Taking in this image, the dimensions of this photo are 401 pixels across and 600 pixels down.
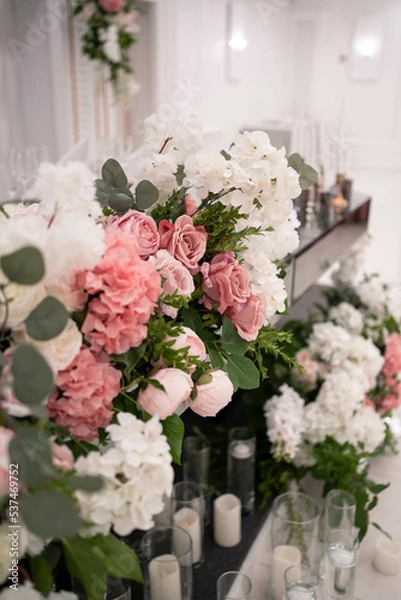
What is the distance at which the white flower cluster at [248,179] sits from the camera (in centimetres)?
79

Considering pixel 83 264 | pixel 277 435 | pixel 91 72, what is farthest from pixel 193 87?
pixel 83 264

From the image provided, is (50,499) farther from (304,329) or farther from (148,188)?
(304,329)

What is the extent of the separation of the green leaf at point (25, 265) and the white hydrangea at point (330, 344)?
4.66 feet

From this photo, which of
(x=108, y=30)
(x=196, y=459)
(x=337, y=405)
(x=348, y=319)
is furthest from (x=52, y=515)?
(x=108, y=30)

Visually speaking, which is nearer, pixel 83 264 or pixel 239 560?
pixel 83 264

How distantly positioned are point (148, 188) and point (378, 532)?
1240 mm

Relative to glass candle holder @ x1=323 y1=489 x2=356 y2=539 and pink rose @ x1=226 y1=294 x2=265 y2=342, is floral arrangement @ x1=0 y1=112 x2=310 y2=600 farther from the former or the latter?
glass candle holder @ x1=323 y1=489 x2=356 y2=539

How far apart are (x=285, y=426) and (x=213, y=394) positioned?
0.92 m

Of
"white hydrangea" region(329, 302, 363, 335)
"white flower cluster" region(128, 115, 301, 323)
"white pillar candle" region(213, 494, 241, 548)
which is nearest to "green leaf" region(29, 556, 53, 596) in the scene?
"white flower cluster" region(128, 115, 301, 323)

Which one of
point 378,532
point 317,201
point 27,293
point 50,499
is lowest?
point 378,532

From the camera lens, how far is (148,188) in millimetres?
832

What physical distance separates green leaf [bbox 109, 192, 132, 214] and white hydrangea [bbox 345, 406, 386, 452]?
3.61 feet

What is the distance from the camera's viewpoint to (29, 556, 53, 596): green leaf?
577mm

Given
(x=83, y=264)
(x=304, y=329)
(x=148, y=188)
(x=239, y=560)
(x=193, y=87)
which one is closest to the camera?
(x=83, y=264)
